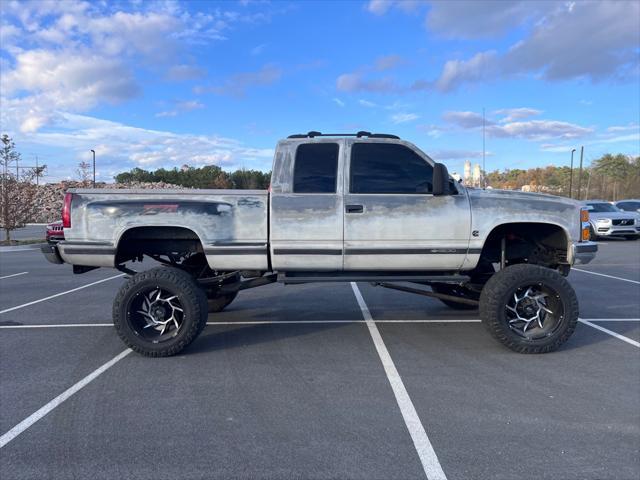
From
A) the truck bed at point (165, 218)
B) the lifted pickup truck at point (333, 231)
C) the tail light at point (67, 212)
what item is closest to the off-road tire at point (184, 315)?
the lifted pickup truck at point (333, 231)

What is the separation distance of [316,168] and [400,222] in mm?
1110

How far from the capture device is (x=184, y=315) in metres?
5.18

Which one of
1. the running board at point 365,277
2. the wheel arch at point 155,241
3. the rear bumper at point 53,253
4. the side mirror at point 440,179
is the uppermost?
the side mirror at point 440,179

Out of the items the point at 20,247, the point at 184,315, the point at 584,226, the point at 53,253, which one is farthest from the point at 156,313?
the point at 20,247

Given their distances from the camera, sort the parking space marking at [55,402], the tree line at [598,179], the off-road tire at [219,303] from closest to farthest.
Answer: the parking space marking at [55,402], the off-road tire at [219,303], the tree line at [598,179]

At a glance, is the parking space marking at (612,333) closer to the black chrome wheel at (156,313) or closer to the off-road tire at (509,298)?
the off-road tire at (509,298)

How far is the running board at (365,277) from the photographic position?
5492mm

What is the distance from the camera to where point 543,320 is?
5438mm

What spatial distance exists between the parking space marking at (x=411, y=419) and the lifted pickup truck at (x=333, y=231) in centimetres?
86

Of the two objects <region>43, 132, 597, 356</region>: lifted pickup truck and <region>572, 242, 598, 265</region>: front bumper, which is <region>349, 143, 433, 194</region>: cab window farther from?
<region>572, 242, 598, 265</region>: front bumper

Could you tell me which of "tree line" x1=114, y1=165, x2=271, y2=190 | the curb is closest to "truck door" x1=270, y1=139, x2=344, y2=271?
"tree line" x1=114, y1=165, x2=271, y2=190

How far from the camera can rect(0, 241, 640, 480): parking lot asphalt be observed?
10.4ft

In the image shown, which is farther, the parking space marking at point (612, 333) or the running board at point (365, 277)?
the parking space marking at point (612, 333)

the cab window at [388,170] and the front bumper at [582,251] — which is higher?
the cab window at [388,170]
